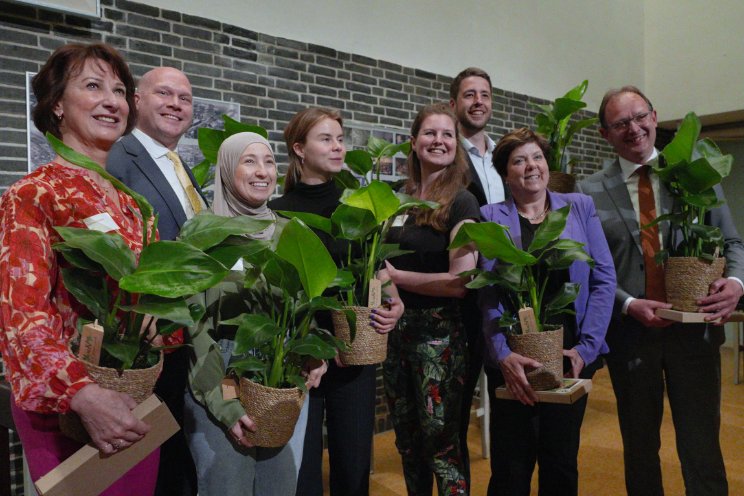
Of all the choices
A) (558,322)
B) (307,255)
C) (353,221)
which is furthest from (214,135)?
(558,322)

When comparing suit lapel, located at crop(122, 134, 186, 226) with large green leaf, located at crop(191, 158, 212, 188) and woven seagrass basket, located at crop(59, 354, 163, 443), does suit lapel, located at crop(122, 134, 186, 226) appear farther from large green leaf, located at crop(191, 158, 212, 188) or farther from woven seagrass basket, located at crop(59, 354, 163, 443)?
woven seagrass basket, located at crop(59, 354, 163, 443)

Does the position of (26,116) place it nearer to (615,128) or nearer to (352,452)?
(352,452)

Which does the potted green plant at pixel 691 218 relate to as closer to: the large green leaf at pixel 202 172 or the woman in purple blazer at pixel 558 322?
the woman in purple blazer at pixel 558 322

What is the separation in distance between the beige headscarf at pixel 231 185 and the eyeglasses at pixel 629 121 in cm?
138

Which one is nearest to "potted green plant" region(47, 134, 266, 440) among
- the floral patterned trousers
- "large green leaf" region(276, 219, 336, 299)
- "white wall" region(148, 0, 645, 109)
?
"large green leaf" region(276, 219, 336, 299)

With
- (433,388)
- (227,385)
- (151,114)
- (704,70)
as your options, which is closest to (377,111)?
(151,114)

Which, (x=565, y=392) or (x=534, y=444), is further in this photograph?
(x=534, y=444)

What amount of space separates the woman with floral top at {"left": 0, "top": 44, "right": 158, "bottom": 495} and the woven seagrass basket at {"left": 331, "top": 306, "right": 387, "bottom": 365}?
57 centimetres

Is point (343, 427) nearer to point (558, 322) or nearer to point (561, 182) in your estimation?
point (558, 322)

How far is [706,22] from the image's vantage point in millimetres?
6051

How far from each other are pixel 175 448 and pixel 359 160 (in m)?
1.28

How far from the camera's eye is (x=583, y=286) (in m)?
1.95

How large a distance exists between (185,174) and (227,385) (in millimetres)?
871

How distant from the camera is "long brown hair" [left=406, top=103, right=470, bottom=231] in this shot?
2.01 m
